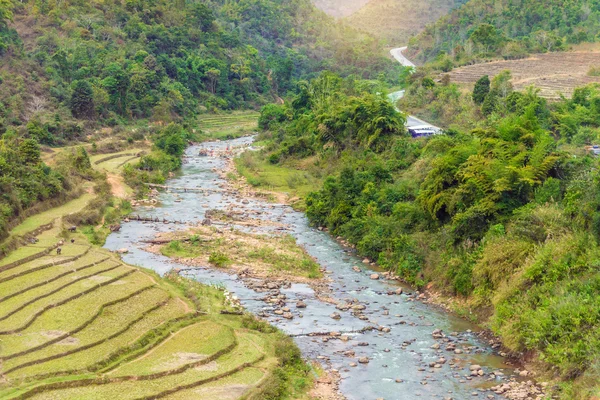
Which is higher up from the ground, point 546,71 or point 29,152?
point 546,71

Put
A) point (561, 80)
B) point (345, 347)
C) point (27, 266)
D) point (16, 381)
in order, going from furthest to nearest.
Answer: point (561, 80) < point (27, 266) < point (345, 347) < point (16, 381)

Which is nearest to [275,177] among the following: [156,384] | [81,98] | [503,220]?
[81,98]

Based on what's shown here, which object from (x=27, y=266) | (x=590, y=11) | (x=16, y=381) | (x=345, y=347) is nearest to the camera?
(x=16, y=381)

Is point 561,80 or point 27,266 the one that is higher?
point 561,80

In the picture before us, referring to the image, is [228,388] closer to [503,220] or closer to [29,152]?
[503,220]

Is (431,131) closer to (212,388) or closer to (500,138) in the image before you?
(500,138)

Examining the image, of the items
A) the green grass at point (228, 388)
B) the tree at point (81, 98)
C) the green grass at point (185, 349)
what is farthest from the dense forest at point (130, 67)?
the green grass at point (228, 388)

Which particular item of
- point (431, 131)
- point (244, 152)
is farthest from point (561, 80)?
point (244, 152)

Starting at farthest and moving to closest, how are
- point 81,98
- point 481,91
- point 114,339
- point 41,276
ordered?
point 81,98
point 481,91
point 41,276
point 114,339
